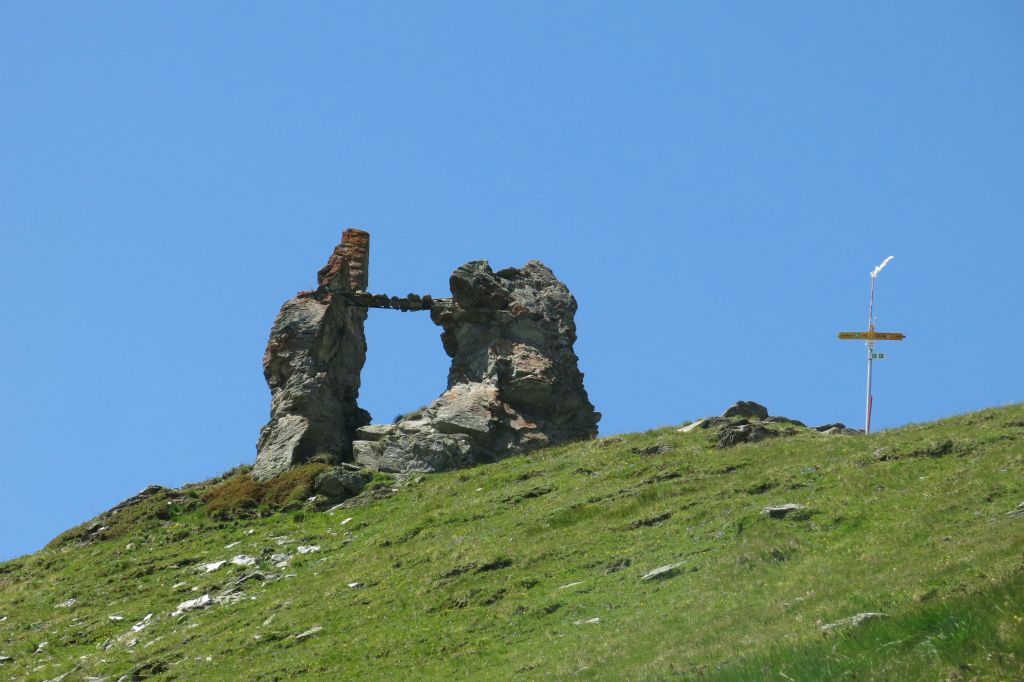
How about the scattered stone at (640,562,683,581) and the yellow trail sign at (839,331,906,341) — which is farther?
the yellow trail sign at (839,331,906,341)

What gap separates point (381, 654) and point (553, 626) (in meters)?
5.23

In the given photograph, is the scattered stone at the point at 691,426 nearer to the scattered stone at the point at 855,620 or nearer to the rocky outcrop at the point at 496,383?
the rocky outcrop at the point at 496,383

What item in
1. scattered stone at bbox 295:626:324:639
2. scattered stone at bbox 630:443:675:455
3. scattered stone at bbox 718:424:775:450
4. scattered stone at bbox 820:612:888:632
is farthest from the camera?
scattered stone at bbox 630:443:675:455

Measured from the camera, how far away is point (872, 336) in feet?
180

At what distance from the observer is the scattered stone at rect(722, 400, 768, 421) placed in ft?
190

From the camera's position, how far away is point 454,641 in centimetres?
3347

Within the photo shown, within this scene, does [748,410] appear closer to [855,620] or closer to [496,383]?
[496,383]

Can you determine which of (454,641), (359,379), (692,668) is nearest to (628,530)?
(454,641)

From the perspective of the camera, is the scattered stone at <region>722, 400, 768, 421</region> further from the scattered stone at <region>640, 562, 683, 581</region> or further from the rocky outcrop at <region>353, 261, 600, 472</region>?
the scattered stone at <region>640, 562, 683, 581</region>

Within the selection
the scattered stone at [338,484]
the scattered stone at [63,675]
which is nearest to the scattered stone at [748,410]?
the scattered stone at [338,484]

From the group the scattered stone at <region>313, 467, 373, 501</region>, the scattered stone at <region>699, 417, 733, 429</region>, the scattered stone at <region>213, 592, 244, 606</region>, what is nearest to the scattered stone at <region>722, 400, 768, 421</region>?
the scattered stone at <region>699, 417, 733, 429</region>

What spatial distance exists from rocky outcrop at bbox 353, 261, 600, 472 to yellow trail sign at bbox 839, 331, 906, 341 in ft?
48.6

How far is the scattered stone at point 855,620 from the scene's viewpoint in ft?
72.5

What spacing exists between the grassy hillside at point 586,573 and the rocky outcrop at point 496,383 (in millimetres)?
2731
